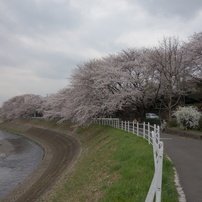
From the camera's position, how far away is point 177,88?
34.8m

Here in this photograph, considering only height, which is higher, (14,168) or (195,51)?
(195,51)

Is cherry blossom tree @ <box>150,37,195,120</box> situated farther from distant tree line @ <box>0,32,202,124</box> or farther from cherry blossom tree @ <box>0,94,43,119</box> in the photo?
cherry blossom tree @ <box>0,94,43,119</box>

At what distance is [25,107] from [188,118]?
62.4 m

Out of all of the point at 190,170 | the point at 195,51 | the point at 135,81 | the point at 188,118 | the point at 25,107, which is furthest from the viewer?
the point at 25,107

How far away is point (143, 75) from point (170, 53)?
4.04 metres

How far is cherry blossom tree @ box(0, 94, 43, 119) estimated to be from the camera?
3092 inches

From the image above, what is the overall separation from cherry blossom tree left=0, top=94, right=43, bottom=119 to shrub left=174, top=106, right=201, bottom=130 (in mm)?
54309

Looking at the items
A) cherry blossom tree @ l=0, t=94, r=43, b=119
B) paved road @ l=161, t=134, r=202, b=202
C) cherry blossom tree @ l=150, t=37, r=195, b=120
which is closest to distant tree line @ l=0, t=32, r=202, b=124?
→ cherry blossom tree @ l=150, t=37, r=195, b=120

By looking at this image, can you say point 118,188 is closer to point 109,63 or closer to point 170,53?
point 170,53

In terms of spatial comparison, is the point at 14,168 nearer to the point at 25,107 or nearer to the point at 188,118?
the point at 188,118

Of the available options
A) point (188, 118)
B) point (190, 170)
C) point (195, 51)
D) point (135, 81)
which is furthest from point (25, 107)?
point (190, 170)

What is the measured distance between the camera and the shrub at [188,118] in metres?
23.4

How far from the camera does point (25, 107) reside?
80.2 meters

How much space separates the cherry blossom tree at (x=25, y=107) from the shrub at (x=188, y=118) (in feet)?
178
